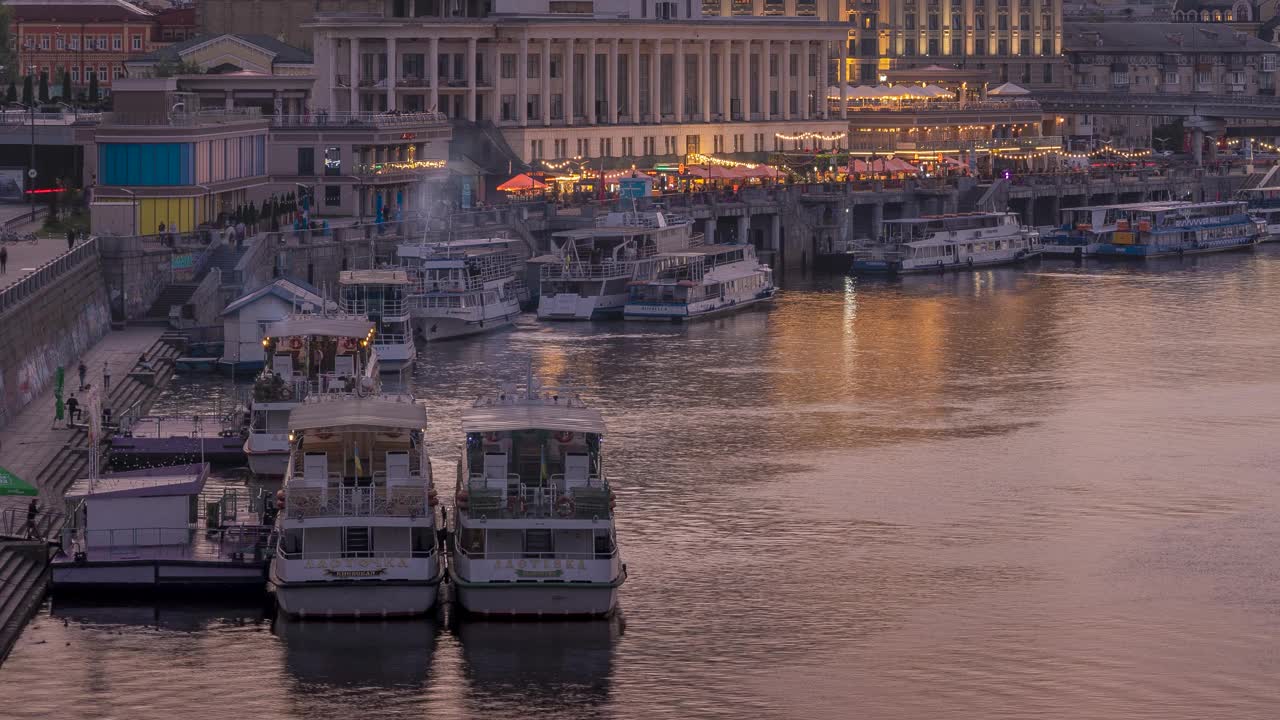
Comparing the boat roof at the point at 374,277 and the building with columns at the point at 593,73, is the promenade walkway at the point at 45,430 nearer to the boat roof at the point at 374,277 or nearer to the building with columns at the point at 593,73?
the boat roof at the point at 374,277

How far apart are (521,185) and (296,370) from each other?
227ft

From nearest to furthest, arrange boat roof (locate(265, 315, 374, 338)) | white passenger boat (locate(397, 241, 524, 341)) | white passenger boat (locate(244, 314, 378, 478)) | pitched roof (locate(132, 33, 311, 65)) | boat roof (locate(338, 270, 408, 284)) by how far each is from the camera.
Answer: white passenger boat (locate(244, 314, 378, 478)), boat roof (locate(265, 315, 374, 338)), boat roof (locate(338, 270, 408, 284)), white passenger boat (locate(397, 241, 524, 341)), pitched roof (locate(132, 33, 311, 65))

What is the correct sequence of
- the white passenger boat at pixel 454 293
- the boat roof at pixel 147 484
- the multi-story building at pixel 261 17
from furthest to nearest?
the multi-story building at pixel 261 17, the white passenger boat at pixel 454 293, the boat roof at pixel 147 484

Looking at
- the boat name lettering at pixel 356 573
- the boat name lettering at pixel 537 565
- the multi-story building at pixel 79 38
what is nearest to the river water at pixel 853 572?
the boat name lettering at pixel 356 573

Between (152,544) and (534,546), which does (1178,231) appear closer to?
(534,546)

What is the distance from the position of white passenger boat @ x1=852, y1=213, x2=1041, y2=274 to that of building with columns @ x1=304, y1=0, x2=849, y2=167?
22571mm

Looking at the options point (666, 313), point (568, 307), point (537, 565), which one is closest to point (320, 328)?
point (537, 565)

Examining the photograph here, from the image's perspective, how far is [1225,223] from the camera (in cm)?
16650

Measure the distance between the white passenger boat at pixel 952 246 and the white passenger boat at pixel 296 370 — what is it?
228 ft

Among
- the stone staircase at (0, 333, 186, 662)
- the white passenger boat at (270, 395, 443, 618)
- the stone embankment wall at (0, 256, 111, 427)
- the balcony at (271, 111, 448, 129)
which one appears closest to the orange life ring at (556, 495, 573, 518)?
the white passenger boat at (270, 395, 443, 618)

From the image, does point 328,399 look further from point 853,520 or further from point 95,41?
point 95,41

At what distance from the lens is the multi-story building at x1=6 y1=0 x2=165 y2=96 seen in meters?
188

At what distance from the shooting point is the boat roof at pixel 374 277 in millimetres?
102250

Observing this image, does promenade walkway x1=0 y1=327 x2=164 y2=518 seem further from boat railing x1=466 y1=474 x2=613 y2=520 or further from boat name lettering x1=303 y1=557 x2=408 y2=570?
boat railing x1=466 y1=474 x2=613 y2=520
